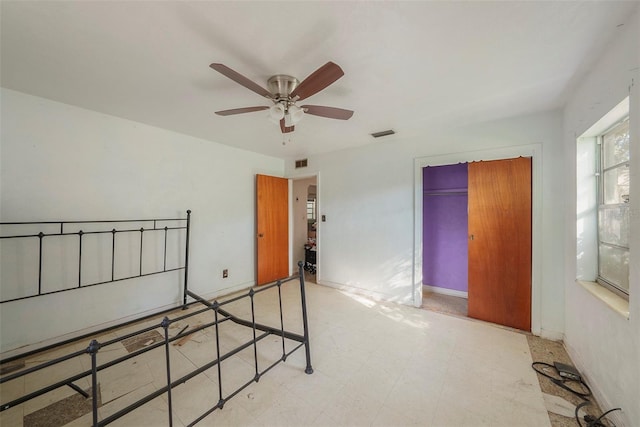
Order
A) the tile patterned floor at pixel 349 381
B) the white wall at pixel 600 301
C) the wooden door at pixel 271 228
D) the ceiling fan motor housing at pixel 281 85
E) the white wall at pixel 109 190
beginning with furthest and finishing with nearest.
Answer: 1. the wooden door at pixel 271 228
2. the white wall at pixel 109 190
3. the ceiling fan motor housing at pixel 281 85
4. the tile patterned floor at pixel 349 381
5. the white wall at pixel 600 301

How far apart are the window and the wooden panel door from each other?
57 cm

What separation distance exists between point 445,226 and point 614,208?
195 centimetres

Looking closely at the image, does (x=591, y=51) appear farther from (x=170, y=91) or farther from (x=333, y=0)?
(x=170, y=91)

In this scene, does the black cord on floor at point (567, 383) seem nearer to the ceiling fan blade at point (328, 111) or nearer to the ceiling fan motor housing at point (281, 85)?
the ceiling fan blade at point (328, 111)

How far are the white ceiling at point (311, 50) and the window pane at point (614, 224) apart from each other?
1.03m

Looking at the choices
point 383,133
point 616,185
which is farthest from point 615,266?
point 383,133

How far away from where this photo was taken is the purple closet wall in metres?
3.48

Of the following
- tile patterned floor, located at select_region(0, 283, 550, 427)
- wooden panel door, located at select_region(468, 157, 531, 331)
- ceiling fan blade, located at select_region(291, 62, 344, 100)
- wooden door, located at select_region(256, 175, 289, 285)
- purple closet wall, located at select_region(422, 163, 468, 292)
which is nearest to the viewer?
ceiling fan blade, located at select_region(291, 62, 344, 100)

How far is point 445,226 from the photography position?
361 centimetres

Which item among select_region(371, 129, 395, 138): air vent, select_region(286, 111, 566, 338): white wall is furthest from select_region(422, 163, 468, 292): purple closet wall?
select_region(371, 129, 395, 138): air vent

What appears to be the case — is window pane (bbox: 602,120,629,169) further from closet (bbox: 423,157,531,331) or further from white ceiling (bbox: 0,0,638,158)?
closet (bbox: 423,157,531,331)

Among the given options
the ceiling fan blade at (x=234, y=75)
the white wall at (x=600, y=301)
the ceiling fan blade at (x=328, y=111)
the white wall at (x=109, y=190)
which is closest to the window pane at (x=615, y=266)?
the white wall at (x=600, y=301)

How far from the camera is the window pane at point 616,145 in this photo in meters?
1.61

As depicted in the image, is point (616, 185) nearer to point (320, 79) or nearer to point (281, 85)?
point (320, 79)
